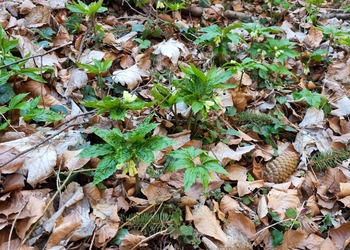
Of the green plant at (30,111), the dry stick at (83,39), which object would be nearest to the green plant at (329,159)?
the green plant at (30,111)

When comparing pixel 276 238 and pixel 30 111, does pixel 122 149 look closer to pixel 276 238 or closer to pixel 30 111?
pixel 30 111

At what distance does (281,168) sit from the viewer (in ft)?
6.89

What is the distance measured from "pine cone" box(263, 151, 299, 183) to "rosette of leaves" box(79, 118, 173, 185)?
2.74ft

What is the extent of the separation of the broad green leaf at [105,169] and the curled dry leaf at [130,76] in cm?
106

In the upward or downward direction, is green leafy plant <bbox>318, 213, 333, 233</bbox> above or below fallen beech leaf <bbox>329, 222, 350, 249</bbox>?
below

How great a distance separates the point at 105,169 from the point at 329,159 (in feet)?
4.81

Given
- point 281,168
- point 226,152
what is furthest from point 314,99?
point 226,152

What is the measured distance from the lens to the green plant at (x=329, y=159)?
85.2 inches

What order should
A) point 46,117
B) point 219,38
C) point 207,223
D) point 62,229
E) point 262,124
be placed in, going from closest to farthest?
point 62,229 < point 207,223 < point 46,117 < point 262,124 < point 219,38

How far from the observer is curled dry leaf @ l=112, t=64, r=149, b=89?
2.51 meters

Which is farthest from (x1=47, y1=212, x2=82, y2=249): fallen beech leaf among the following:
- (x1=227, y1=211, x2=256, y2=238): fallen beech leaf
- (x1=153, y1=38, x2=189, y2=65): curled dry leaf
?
(x1=153, y1=38, x2=189, y2=65): curled dry leaf

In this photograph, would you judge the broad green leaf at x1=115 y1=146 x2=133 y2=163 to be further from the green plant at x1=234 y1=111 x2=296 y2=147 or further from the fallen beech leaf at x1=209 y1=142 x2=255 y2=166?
the green plant at x1=234 y1=111 x2=296 y2=147

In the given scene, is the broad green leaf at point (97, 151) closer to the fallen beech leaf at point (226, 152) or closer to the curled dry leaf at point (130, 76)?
the fallen beech leaf at point (226, 152)

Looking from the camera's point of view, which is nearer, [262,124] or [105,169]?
[105,169]
